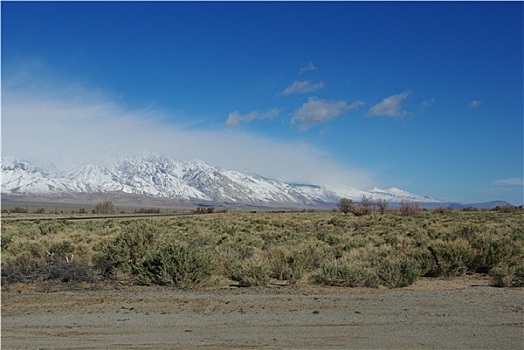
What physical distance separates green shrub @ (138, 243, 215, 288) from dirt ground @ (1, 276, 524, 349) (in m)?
0.66

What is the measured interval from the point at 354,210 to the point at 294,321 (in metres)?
66.1

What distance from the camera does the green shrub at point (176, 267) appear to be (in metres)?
15.9

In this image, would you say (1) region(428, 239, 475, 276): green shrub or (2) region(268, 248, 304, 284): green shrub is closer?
(2) region(268, 248, 304, 284): green shrub

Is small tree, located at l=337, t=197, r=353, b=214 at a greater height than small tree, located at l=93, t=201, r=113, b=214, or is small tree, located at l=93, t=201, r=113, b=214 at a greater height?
small tree, located at l=337, t=197, r=353, b=214

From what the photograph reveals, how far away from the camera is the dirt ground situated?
30.8 ft

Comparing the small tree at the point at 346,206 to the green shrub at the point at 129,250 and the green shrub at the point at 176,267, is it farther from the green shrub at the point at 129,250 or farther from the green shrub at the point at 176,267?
the green shrub at the point at 176,267

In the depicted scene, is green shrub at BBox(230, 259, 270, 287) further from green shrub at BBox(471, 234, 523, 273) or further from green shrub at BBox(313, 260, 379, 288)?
green shrub at BBox(471, 234, 523, 273)

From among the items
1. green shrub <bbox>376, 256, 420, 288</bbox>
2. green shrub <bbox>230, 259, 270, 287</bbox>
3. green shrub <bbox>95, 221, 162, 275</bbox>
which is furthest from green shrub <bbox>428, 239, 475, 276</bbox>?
green shrub <bbox>95, 221, 162, 275</bbox>

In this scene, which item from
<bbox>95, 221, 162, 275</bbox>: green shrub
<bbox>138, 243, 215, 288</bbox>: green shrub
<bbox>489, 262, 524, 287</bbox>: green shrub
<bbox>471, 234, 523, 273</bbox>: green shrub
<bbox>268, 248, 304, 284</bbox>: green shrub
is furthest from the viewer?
<bbox>471, 234, 523, 273</bbox>: green shrub

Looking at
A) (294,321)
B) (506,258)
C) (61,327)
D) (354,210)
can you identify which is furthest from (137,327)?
(354,210)

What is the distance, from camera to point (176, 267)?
1605cm

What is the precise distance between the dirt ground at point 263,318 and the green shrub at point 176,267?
0.66 metres

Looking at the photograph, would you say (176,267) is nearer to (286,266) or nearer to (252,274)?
(252,274)

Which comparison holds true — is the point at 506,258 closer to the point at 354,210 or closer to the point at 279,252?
the point at 279,252
